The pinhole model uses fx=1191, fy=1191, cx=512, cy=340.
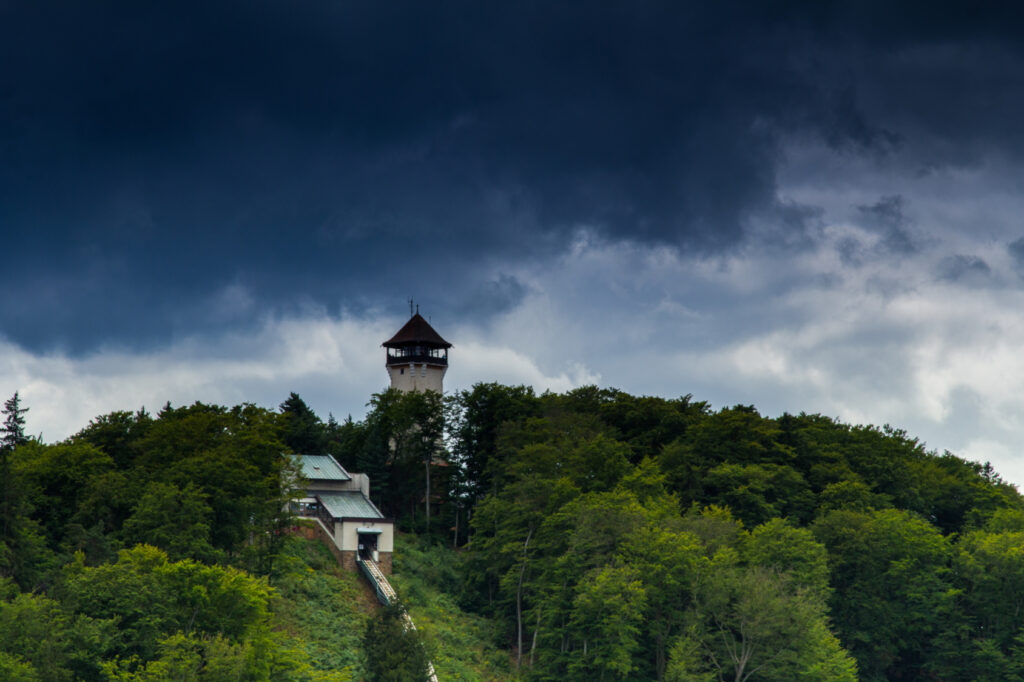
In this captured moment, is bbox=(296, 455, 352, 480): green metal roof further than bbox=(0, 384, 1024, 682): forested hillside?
Yes

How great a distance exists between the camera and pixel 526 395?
260 ft

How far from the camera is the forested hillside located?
48.5 metres

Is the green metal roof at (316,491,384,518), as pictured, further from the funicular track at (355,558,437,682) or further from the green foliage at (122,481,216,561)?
the green foliage at (122,481,216,561)

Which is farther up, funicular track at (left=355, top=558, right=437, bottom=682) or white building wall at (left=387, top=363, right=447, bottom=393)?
white building wall at (left=387, top=363, right=447, bottom=393)

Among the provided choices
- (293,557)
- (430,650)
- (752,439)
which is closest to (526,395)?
(752,439)

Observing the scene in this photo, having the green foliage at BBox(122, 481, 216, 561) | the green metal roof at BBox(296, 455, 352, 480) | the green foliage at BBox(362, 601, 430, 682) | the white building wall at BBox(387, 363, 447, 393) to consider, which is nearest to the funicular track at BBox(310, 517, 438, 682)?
the green metal roof at BBox(296, 455, 352, 480)

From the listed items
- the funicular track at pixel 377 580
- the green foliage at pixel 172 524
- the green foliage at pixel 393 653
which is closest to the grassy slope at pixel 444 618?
the funicular track at pixel 377 580

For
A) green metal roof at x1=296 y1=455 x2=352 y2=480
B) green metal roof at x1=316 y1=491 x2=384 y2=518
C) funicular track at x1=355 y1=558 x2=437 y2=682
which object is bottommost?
funicular track at x1=355 y1=558 x2=437 y2=682

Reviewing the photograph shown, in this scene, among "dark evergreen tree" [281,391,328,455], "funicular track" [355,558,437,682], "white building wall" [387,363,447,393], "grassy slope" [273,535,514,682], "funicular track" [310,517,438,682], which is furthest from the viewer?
"white building wall" [387,363,447,393]

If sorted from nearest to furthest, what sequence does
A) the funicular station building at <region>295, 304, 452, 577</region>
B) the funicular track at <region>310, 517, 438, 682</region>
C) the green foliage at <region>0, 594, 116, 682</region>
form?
1. the green foliage at <region>0, 594, 116, 682</region>
2. the funicular track at <region>310, 517, 438, 682</region>
3. the funicular station building at <region>295, 304, 452, 577</region>

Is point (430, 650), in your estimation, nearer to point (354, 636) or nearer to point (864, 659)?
point (354, 636)

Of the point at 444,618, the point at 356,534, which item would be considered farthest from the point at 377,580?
the point at 444,618

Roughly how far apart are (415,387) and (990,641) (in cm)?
4052

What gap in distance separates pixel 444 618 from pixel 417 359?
85.8 ft
